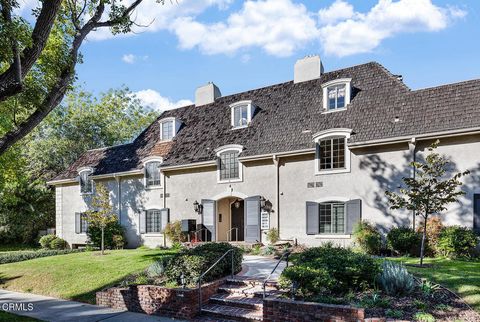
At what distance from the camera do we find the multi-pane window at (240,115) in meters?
→ 20.2

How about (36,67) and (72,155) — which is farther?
(72,155)

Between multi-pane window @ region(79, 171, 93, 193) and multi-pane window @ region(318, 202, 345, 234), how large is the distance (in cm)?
1581

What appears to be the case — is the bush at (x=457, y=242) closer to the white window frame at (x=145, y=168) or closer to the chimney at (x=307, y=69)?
the chimney at (x=307, y=69)

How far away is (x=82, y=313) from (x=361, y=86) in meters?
14.7

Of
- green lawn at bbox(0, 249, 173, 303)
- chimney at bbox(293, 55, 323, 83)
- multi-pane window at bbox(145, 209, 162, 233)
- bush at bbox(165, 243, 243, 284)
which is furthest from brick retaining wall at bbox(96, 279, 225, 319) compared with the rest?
chimney at bbox(293, 55, 323, 83)

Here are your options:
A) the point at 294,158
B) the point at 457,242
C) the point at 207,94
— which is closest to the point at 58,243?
the point at 207,94

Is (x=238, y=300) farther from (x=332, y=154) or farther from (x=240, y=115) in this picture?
(x=240, y=115)

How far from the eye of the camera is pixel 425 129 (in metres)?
14.0

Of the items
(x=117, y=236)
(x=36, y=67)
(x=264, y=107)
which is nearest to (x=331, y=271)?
(x=36, y=67)

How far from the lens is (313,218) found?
16.2 metres

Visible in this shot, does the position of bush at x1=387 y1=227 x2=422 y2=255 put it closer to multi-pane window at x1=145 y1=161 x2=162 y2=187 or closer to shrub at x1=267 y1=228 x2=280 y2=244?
shrub at x1=267 y1=228 x2=280 y2=244

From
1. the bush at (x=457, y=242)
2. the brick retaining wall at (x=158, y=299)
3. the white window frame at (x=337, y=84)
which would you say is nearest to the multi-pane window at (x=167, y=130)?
the white window frame at (x=337, y=84)

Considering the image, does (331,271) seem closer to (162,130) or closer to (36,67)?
(36,67)

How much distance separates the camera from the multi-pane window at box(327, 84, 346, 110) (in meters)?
17.4
